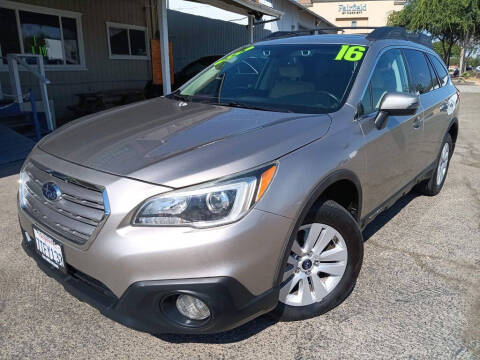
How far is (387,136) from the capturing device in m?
3.00

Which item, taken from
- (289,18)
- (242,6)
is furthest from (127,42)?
(289,18)

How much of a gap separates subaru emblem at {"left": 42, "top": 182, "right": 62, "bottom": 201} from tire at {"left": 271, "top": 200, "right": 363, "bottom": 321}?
4.28ft

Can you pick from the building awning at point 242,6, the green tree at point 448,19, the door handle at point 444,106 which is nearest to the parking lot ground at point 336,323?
the door handle at point 444,106

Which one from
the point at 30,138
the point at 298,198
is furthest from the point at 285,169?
the point at 30,138

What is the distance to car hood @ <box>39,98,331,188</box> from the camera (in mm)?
1954

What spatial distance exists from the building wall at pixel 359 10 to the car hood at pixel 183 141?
49.7m

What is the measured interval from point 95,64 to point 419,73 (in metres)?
9.30

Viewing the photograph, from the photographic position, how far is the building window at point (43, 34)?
8898 millimetres

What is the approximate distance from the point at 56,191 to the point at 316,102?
5.79 feet

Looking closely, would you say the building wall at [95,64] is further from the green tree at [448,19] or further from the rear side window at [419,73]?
the green tree at [448,19]

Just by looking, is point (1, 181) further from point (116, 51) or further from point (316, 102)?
point (116, 51)

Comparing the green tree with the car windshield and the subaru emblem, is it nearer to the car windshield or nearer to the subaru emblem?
the car windshield

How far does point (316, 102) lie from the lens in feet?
9.30

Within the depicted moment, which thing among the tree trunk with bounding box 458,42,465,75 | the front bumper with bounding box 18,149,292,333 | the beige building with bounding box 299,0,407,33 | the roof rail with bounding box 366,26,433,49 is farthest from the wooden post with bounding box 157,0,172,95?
the beige building with bounding box 299,0,407,33
